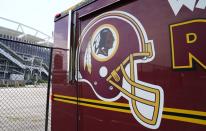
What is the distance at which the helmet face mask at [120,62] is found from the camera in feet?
6.38

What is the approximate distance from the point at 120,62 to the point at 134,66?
191 mm

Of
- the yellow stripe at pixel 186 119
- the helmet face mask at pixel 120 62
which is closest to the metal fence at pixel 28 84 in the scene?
the helmet face mask at pixel 120 62

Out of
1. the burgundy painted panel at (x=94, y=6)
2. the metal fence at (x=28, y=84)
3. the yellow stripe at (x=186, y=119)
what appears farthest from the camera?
the metal fence at (x=28, y=84)

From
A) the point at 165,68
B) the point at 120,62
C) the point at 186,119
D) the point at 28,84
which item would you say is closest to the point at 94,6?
the point at 120,62

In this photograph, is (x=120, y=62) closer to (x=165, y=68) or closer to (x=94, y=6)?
(x=165, y=68)

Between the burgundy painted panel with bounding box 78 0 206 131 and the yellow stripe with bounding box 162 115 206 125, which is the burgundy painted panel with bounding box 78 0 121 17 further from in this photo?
the yellow stripe with bounding box 162 115 206 125

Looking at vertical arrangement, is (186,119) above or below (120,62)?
below

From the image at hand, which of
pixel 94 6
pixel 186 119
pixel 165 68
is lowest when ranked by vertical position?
pixel 186 119

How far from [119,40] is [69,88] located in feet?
3.68

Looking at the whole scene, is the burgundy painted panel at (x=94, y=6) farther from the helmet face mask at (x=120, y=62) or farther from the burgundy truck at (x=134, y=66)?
the helmet face mask at (x=120, y=62)

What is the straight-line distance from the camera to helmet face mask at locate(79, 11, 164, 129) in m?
1.94

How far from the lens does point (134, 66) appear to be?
6.87ft

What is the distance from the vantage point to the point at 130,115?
2094 millimetres

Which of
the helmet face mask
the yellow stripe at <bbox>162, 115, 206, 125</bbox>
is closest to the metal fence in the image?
the helmet face mask
